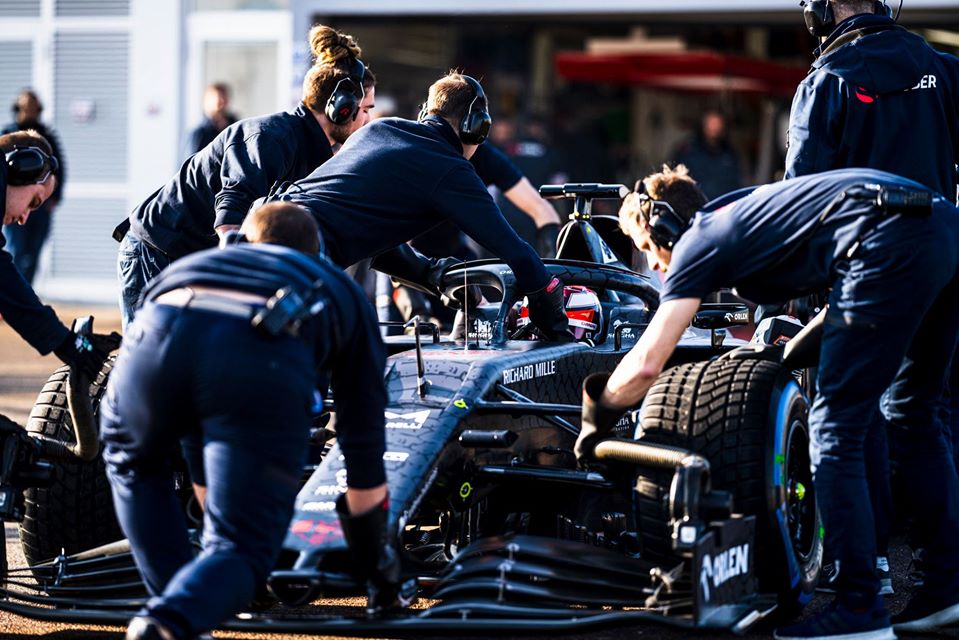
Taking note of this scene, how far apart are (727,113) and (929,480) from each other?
39.0ft

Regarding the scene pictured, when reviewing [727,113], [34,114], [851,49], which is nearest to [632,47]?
[727,113]

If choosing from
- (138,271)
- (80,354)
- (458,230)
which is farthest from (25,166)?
(458,230)

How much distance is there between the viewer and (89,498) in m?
5.38

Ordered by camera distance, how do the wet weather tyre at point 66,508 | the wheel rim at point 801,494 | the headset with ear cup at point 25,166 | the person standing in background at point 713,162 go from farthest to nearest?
the person standing in background at point 713,162 < the wet weather tyre at point 66,508 < the headset with ear cup at point 25,166 < the wheel rim at point 801,494

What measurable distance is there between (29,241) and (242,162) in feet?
26.9

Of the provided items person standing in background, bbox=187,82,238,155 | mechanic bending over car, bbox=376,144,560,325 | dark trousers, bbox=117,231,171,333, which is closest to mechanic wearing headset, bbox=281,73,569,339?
dark trousers, bbox=117,231,171,333

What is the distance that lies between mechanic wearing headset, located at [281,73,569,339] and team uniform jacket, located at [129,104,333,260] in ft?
1.09

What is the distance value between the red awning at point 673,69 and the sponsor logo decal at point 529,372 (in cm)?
1026

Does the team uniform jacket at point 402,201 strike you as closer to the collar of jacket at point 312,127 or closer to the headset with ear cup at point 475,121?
the headset with ear cup at point 475,121

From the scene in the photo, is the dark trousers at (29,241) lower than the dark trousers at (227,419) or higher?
lower

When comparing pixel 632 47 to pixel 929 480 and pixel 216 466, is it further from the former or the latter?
pixel 216 466

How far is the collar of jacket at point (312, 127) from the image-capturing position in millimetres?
6234

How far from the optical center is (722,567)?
4367 millimetres

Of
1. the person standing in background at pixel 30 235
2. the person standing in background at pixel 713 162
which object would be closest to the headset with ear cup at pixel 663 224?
the person standing in background at pixel 713 162
